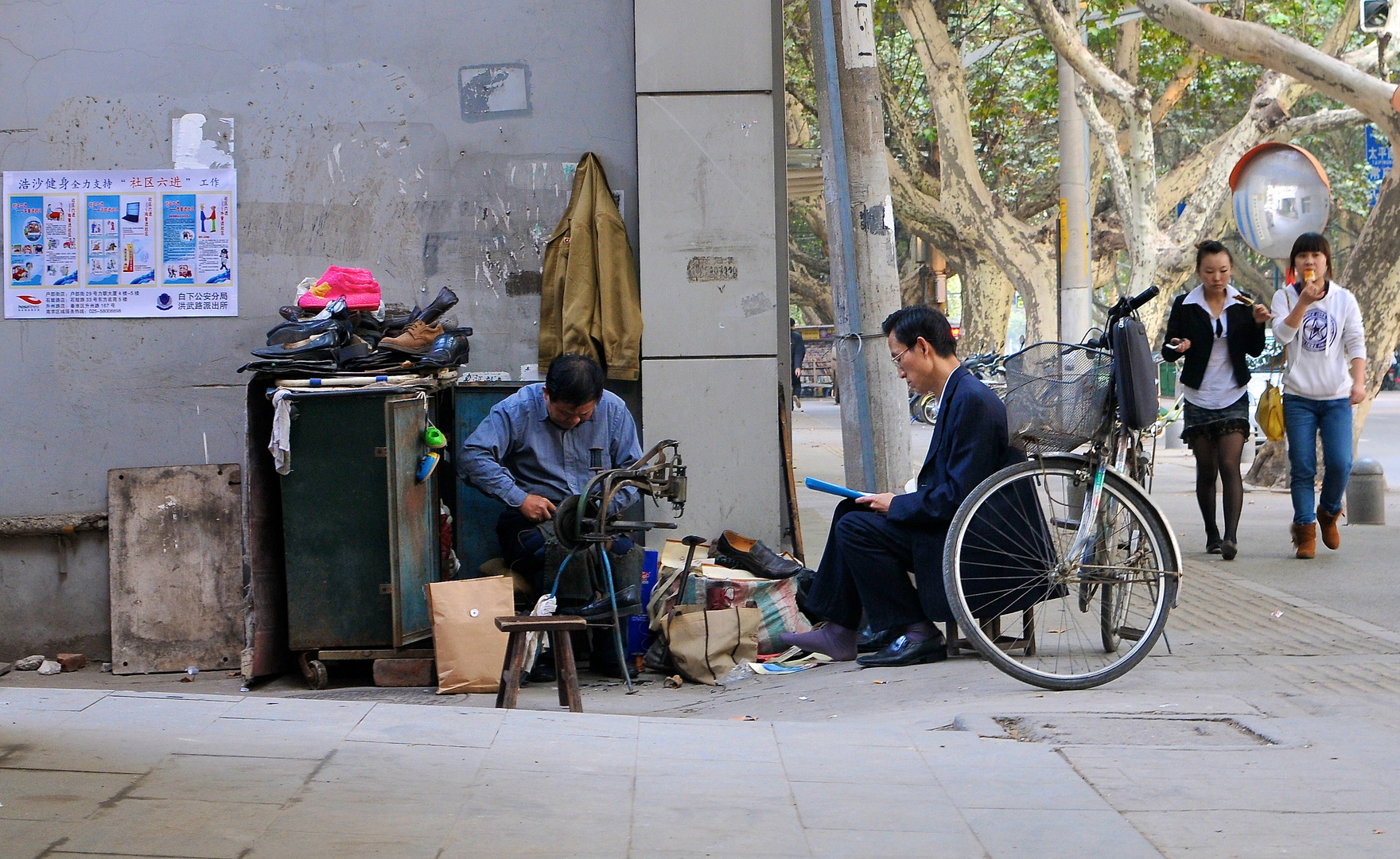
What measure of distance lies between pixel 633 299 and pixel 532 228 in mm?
614

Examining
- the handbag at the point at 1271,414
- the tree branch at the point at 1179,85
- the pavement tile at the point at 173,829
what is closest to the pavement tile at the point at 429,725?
the pavement tile at the point at 173,829

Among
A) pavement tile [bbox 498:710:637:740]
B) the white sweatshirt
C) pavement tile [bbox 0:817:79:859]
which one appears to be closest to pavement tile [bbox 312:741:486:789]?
pavement tile [bbox 498:710:637:740]

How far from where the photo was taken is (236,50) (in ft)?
21.4

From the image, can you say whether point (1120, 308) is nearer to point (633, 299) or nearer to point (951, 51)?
point (633, 299)

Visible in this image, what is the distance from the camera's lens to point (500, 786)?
3.51 meters

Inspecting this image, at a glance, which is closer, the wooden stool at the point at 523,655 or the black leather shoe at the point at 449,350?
the wooden stool at the point at 523,655

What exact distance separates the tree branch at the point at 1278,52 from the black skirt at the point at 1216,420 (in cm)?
400

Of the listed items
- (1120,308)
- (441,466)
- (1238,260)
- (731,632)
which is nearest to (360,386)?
(441,466)

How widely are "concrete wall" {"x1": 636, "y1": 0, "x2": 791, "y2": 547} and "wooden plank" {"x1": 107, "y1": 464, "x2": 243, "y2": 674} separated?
6.64 feet

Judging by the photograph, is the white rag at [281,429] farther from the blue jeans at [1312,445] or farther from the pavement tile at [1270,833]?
the blue jeans at [1312,445]

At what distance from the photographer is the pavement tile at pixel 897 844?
3.07 meters

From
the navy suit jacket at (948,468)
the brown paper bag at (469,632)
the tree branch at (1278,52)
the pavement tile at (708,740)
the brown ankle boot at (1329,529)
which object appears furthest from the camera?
the tree branch at (1278,52)

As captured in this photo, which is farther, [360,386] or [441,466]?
[441,466]

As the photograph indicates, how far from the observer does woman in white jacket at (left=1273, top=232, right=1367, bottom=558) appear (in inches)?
295
